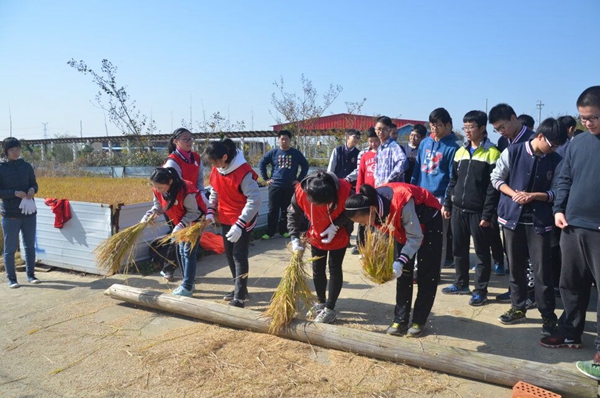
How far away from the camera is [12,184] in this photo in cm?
530

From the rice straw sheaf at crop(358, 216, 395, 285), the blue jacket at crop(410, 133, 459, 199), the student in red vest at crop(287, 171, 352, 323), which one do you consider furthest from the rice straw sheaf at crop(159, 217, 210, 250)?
the blue jacket at crop(410, 133, 459, 199)

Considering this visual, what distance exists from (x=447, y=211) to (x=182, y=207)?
288 centimetres

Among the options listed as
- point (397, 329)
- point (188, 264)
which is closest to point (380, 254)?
point (397, 329)

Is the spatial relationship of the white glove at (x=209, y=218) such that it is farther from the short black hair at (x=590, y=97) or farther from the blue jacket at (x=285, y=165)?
the short black hair at (x=590, y=97)

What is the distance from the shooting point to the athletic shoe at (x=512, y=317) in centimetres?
394

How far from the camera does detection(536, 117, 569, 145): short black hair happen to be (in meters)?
3.47

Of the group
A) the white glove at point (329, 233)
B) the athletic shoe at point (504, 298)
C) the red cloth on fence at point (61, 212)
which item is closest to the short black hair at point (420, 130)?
the athletic shoe at point (504, 298)

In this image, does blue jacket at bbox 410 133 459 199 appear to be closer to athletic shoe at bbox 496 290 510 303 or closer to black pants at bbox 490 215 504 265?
black pants at bbox 490 215 504 265

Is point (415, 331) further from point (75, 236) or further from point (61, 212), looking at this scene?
point (61, 212)

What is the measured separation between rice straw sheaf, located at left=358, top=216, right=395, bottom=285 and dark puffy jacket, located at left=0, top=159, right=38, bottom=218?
4383mm

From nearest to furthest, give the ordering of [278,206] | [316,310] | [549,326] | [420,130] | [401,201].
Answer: [401,201] < [549,326] < [316,310] < [420,130] < [278,206]

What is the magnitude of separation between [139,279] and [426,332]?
3.56 meters

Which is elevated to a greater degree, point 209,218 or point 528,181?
point 528,181

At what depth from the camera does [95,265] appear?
5.78m
